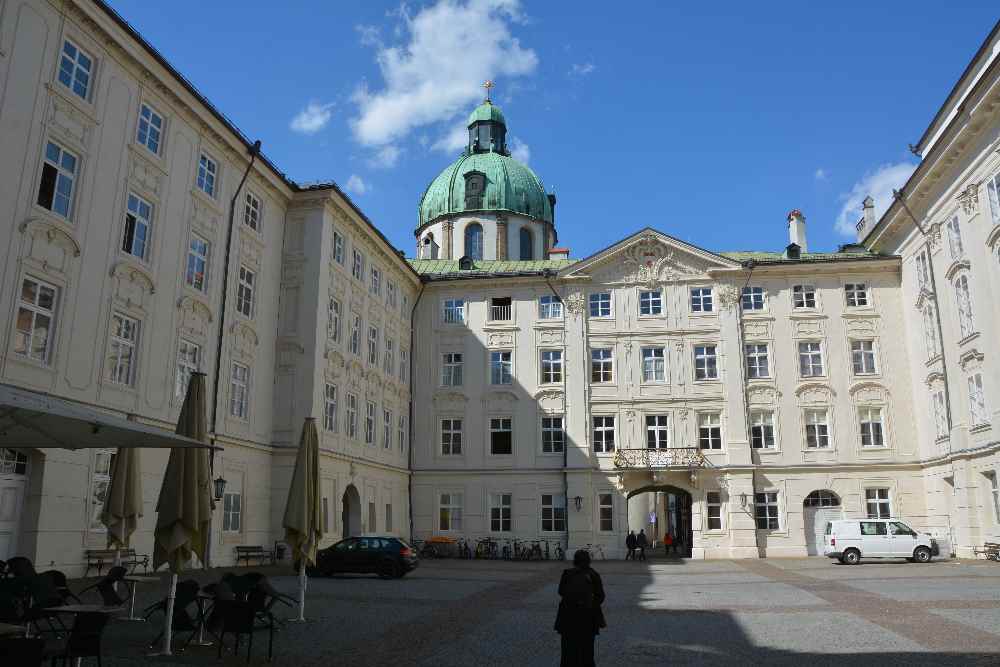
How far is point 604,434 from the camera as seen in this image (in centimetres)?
4059

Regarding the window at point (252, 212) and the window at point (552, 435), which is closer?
the window at point (252, 212)

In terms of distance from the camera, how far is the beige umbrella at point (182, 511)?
11.5 m

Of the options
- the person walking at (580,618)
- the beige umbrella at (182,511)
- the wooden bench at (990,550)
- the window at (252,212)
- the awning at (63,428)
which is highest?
the window at (252,212)

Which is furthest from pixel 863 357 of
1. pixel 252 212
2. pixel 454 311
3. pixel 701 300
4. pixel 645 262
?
pixel 252 212

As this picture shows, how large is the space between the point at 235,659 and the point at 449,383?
31147 mm

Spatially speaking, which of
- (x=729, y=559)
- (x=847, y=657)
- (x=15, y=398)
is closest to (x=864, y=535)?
(x=729, y=559)

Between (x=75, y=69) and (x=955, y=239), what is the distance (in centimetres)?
3002

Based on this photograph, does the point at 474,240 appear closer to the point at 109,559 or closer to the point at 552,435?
the point at 552,435

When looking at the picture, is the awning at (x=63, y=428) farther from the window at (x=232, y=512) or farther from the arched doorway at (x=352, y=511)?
the arched doorway at (x=352, y=511)

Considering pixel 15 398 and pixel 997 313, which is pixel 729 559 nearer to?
pixel 997 313

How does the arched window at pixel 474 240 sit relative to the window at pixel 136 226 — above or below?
above

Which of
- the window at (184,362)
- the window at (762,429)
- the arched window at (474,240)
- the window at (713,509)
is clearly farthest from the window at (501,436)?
the window at (184,362)

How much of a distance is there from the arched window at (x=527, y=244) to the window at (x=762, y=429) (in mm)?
20947

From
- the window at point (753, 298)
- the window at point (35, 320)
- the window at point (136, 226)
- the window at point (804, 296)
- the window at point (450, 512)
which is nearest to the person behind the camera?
the window at point (35, 320)
